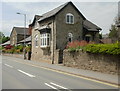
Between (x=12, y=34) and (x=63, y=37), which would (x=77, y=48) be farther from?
(x=12, y=34)

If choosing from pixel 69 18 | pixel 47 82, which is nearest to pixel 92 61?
pixel 47 82

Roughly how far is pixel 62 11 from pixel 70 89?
22844 mm

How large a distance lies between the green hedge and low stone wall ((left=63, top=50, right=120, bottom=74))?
0.38 meters

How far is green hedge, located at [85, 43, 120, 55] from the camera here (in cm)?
1435

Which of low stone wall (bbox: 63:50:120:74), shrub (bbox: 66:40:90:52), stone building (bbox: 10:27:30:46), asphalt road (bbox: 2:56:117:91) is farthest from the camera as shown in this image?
stone building (bbox: 10:27:30:46)

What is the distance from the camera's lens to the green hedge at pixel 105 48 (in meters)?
14.3

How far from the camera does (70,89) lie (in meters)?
9.64

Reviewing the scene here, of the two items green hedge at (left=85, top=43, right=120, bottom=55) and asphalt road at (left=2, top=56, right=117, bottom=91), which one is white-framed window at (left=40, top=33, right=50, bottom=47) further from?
asphalt road at (left=2, top=56, right=117, bottom=91)

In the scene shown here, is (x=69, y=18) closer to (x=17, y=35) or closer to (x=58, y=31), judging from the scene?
(x=58, y=31)

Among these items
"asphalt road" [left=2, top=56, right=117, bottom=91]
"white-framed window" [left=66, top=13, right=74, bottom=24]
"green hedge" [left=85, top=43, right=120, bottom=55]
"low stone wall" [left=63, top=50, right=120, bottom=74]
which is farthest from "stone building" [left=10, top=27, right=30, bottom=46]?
"asphalt road" [left=2, top=56, right=117, bottom=91]

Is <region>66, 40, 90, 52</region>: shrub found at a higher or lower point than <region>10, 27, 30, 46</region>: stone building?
lower

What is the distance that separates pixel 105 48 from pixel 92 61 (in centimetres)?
240

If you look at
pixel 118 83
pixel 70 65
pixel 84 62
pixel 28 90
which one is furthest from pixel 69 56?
pixel 28 90

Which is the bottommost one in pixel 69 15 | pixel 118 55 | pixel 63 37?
pixel 118 55
